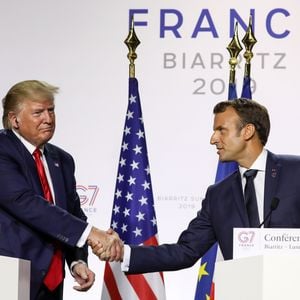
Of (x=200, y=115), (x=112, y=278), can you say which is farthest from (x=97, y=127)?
(x=112, y=278)

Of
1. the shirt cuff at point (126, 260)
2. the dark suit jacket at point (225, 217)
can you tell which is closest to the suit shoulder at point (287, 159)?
the dark suit jacket at point (225, 217)

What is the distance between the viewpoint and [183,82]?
6.68 meters

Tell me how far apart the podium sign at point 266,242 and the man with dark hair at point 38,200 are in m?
1.21

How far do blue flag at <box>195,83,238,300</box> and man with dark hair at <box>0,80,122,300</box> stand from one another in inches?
50.1

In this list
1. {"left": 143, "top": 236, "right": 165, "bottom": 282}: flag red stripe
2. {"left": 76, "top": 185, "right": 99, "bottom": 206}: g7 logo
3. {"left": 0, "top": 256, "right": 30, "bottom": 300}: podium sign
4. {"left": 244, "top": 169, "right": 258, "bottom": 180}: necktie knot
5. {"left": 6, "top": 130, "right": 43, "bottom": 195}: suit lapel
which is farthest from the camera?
{"left": 76, "top": 185, "right": 99, "bottom": 206}: g7 logo

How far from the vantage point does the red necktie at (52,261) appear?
4.74 metres

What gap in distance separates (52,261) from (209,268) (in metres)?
1.65

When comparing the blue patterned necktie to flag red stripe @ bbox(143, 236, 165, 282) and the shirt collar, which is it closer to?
the shirt collar

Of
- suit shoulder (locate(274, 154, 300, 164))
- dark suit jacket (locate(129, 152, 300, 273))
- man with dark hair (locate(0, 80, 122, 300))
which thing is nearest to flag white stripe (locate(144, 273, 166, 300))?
dark suit jacket (locate(129, 152, 300, 273))

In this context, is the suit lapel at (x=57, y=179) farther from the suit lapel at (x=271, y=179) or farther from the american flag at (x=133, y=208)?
the american flag at (x=133, y=208)

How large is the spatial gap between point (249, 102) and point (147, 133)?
1599 mm

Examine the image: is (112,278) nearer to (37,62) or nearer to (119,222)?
(119,222)

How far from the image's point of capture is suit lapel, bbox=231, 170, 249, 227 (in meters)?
4.91

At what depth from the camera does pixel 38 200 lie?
4.79 meters
